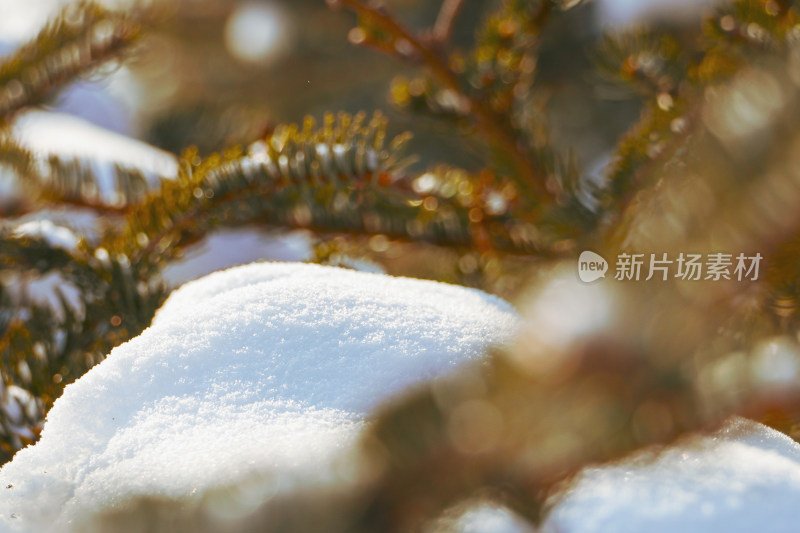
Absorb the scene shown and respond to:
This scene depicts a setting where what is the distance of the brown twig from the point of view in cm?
46

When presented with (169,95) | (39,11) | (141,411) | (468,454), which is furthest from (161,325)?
(169,95)

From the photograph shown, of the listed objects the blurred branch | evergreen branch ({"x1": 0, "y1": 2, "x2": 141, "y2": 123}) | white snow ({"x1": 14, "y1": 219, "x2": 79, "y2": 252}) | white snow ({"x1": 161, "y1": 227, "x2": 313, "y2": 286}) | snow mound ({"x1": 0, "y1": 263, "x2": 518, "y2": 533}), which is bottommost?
snow mound ({"x1": 0, "y1": 263, "x2": 518, "y2": 533})

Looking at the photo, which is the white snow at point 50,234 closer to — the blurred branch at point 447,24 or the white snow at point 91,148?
the white snow at point 91,148

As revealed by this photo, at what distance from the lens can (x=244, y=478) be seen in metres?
0.18

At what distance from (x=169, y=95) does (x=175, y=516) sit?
127cm

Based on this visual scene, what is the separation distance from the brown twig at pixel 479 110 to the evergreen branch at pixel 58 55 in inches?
11.4

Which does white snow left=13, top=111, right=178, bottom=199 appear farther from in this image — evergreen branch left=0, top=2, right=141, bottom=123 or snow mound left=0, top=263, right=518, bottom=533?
snow mound left=0, top=263, right=518, bottom=533

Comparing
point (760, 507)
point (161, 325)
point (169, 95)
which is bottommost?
point (760, 507)

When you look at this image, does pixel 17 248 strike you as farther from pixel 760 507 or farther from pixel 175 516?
pixel 760 507

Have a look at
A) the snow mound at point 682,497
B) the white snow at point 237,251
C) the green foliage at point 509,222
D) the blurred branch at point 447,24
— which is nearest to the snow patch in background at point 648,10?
the green foliage at point 509,222

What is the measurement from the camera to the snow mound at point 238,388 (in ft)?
0.64

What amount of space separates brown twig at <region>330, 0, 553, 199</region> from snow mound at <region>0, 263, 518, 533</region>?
0.18 metres

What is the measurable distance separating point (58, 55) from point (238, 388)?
493 mm

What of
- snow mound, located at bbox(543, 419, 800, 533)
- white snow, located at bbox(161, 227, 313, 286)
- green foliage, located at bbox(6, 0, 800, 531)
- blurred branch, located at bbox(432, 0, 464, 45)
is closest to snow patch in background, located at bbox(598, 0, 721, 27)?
green foliage, located at bbox(6, 0, 800, 531)
